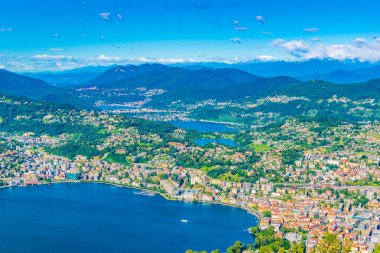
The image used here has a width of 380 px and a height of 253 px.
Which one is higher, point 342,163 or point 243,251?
point 342,163

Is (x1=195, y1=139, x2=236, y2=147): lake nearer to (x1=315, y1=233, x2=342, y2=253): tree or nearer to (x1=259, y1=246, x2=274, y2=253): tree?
(x1=259, y1=246, x2=274, y2=253): tree

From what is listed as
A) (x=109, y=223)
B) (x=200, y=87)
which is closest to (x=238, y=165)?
(x=109, y=223)

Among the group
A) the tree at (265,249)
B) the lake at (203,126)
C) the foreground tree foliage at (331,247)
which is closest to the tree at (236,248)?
the tree at (265,249)

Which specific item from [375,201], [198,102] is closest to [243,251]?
[375,201]

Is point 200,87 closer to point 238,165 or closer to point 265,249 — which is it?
point 238,165

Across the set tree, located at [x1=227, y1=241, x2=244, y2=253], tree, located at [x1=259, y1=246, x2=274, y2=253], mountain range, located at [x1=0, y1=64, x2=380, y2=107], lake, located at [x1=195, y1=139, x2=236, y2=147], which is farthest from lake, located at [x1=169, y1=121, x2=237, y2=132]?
tree, located at [x1=259, y1=246, x2=274, y2=253]

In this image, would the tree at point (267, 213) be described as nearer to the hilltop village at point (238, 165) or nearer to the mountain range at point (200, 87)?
the hilltop village at point (238, 165)

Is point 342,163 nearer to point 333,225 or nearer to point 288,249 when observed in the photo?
point 333,225
